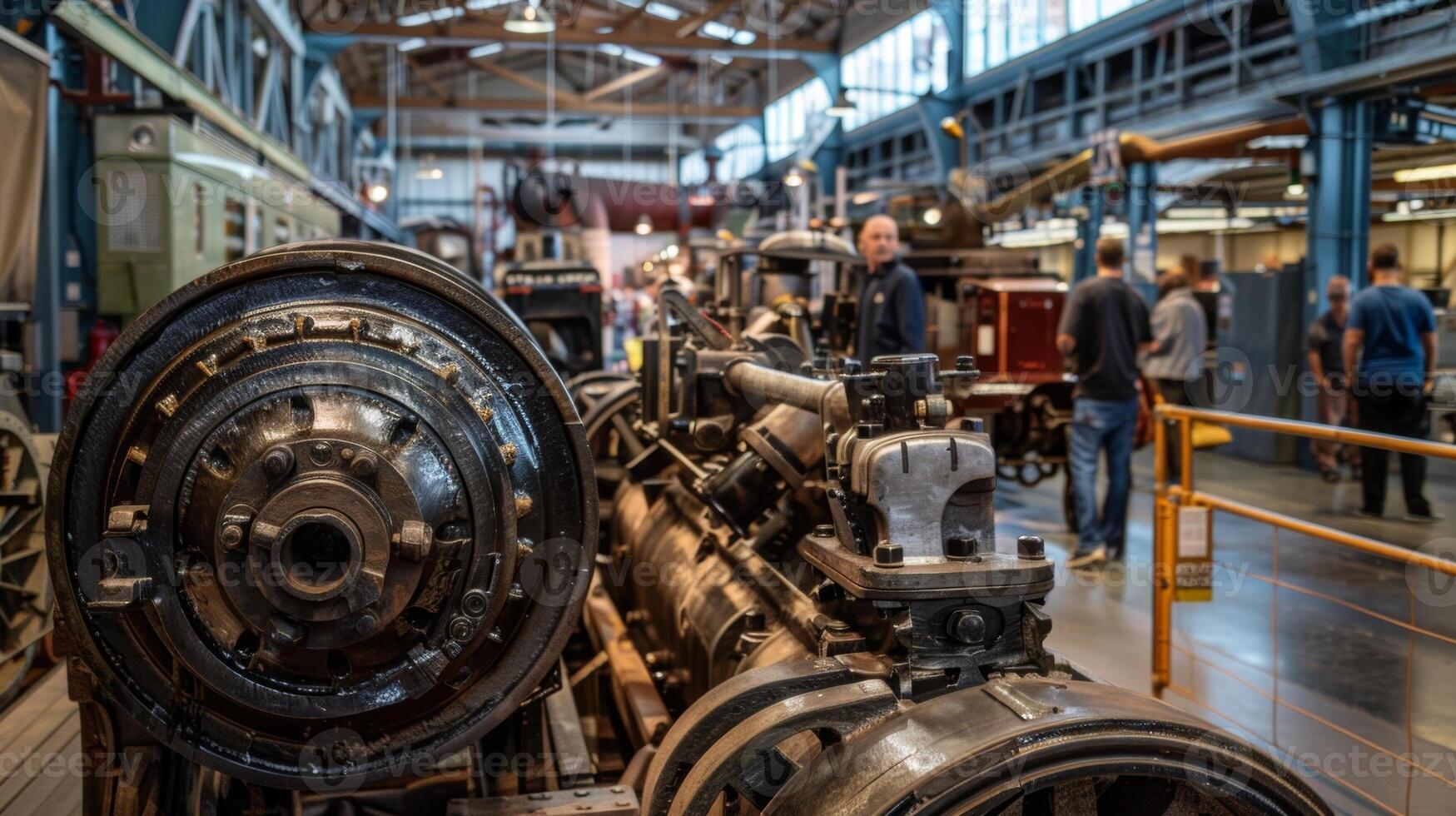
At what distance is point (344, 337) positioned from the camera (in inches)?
79.2

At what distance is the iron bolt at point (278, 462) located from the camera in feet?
6.03

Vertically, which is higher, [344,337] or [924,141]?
[924,141]

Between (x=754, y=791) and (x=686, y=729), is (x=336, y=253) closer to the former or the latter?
(x=686, y=729)

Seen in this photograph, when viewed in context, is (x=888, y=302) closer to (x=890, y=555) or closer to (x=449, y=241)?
(x=890, y=555)

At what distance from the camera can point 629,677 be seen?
3342 millimetres

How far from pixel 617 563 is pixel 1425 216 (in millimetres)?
7138

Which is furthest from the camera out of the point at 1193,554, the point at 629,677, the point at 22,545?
the point at 1193,554

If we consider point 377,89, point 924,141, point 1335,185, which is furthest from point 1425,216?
point 377,89

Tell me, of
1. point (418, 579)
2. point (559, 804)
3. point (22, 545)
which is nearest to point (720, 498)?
point (559, 804)

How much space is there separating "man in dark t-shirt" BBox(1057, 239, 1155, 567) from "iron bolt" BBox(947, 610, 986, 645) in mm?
3876

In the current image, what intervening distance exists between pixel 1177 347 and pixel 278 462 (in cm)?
717

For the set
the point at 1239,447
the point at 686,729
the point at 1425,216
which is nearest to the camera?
the point at 686,729

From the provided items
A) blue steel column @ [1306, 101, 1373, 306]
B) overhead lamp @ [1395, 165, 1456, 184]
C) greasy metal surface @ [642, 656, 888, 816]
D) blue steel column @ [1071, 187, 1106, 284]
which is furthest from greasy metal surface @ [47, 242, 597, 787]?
blue steel column @ [1071, 187, 1106, 284]

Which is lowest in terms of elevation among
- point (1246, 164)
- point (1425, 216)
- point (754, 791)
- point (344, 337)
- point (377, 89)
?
point (754, 791)
